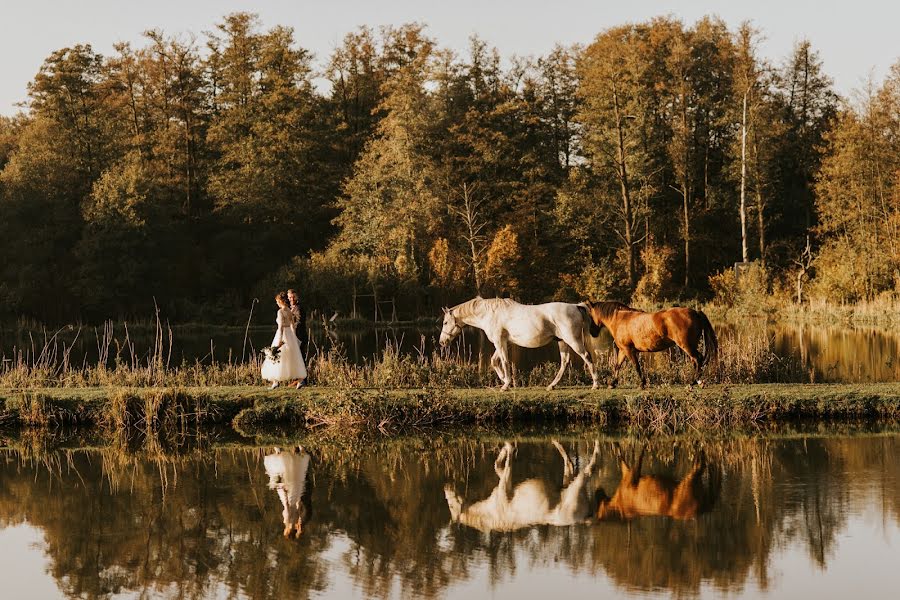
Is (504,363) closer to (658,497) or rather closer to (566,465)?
(566,465)

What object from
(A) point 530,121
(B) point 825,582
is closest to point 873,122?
(A) point 530,121

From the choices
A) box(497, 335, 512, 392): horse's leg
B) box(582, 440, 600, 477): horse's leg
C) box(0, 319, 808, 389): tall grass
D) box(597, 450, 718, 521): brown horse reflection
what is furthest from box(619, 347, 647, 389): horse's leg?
box(597, 450, 718, 521): brown horse reflection

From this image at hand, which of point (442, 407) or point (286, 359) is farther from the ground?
point (286, 359)

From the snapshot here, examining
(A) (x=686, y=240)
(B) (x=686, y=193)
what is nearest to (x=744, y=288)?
(A) (x=686, y=240)

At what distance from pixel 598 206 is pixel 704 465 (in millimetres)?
32697

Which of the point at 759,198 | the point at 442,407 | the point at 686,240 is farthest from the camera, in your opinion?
the point at 686,240

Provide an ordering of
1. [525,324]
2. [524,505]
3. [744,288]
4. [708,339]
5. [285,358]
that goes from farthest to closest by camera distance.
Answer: [744,288]
[525,324]
[285,358]
[708,339]
[524,505]

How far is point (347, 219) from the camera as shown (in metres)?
45.9

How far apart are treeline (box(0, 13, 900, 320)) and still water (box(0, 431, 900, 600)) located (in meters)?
28.2

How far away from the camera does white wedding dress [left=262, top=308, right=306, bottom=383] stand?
15477 millimetres

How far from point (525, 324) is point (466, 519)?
633 centimetres

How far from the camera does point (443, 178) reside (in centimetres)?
4506

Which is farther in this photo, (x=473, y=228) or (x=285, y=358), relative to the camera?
(x=473, y=228)

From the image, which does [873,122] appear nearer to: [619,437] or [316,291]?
[316,291]
